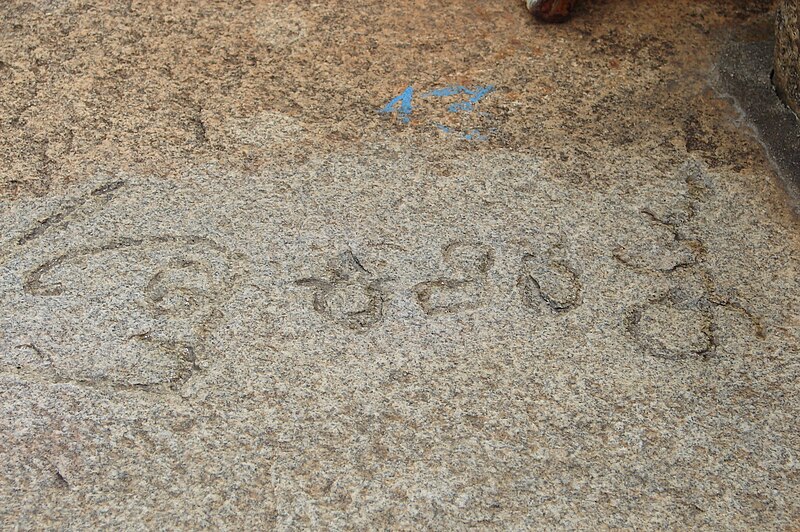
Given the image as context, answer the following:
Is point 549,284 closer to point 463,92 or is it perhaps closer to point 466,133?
point 466,133

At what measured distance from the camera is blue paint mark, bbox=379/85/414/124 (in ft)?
6.44

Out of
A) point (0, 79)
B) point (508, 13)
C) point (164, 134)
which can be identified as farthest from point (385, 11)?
point (0, 79)

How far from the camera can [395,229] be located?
172 cm

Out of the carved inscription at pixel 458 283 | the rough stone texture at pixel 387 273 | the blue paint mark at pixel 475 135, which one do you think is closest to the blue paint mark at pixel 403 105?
the rough stone texture at pixel 387 273

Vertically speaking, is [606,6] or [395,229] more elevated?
[606,6]

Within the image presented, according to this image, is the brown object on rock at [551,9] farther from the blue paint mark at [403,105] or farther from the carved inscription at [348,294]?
the carved inscription at [348,294]

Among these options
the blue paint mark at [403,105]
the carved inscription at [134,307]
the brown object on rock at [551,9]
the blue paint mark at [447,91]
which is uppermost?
the brown object on rock at [551,9]

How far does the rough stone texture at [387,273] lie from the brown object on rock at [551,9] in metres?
0.04

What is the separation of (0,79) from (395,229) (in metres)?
0.94

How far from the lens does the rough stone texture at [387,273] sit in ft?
4.36

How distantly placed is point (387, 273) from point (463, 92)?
571 mm

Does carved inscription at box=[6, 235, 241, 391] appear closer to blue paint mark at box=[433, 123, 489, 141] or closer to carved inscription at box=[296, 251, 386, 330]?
carved inscription at box=[296, 251, 386, 330]

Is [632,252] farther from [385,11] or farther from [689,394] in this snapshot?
[385,11]

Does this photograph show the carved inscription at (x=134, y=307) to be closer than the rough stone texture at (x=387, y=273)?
No
